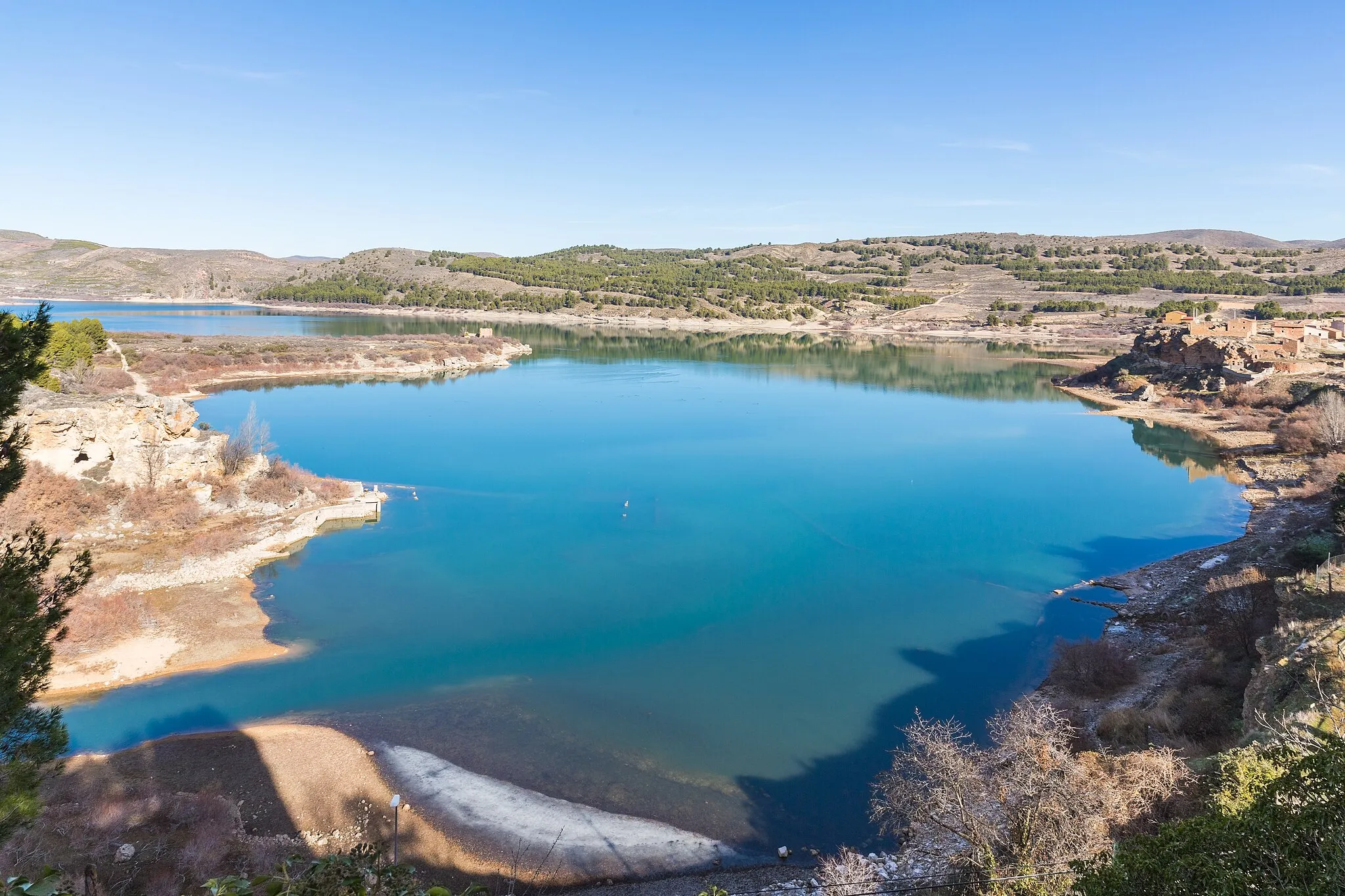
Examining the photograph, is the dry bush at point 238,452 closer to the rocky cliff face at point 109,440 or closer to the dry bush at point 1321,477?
the rocky cliff face at point 109,440

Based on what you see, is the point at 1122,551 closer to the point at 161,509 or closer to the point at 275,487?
the point at 275,487

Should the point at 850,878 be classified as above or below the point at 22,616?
below

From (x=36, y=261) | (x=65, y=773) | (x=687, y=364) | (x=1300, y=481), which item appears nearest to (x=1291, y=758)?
(x=65, y=773)

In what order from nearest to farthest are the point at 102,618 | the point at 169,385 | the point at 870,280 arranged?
the point at 102,618, the point at 169,385, the point at 870,280

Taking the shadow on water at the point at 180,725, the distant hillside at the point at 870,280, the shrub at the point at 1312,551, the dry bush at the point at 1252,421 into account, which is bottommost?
the shadow on water at the point at 180,725

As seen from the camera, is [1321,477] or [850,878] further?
[1321,477]

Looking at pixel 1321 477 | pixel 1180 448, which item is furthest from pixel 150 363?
pixel 1321 477

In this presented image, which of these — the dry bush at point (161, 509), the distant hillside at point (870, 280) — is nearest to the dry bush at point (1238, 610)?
the dry bush at point (161, 509)

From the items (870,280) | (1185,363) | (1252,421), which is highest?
(870,280)
